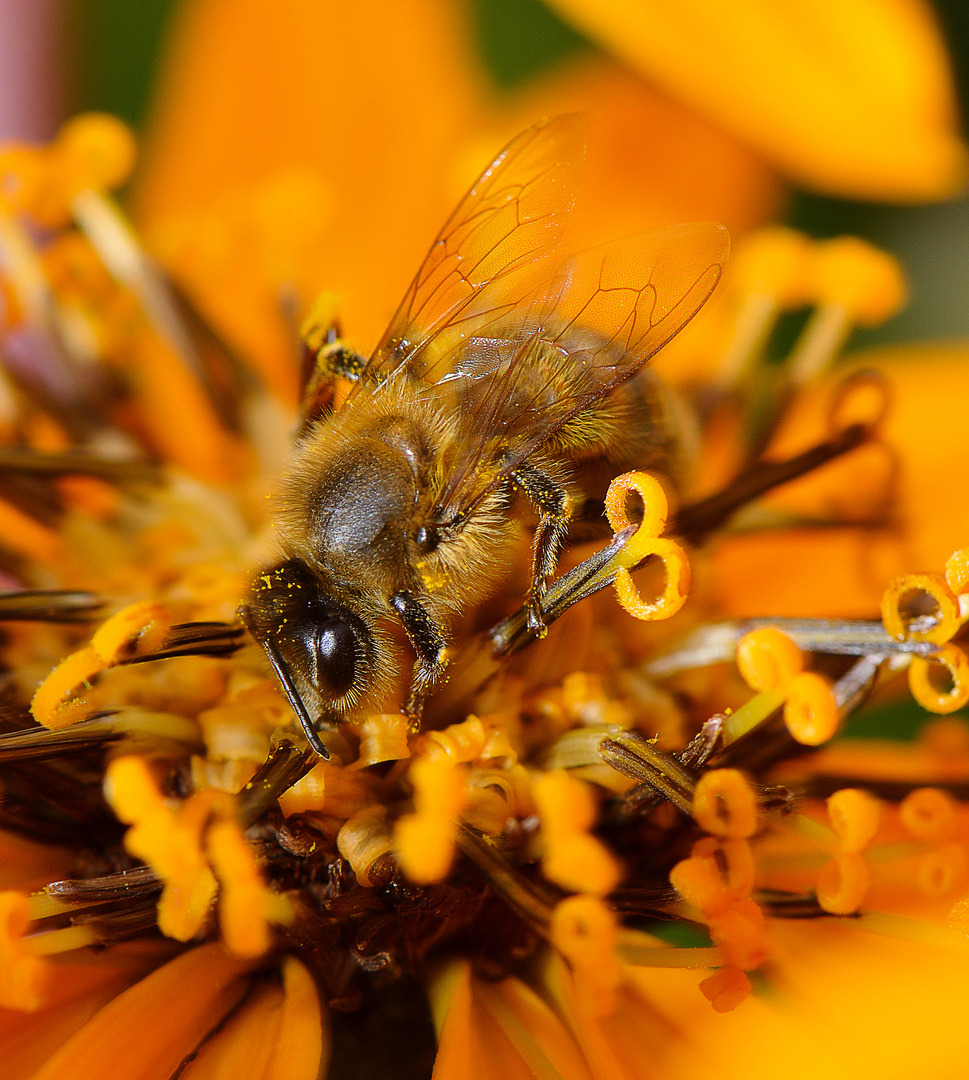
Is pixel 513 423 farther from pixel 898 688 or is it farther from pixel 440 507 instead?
pixel 898 688

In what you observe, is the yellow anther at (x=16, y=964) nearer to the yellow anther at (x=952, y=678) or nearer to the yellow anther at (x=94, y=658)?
the yellow anther at (x=94, y=658)

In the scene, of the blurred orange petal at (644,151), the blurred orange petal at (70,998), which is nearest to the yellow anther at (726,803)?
the blurred orange petal at (70,998)

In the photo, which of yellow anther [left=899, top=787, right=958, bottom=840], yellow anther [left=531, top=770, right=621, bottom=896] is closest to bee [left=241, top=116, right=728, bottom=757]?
yellow anther [left=531, top=770, right=621, bottom=896]

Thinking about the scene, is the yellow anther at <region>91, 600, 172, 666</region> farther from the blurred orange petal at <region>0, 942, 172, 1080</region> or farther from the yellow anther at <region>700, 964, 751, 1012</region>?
the yellow anther at <region>700, 964, 751, 1012</region>

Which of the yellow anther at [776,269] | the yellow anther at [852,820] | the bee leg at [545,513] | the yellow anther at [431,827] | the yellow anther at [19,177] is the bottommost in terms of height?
the yellow anther at [852,820]

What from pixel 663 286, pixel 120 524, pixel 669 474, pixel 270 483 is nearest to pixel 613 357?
pixel 663 286

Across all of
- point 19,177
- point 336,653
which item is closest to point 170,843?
point 336,653
